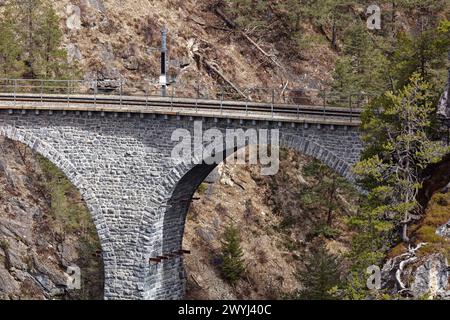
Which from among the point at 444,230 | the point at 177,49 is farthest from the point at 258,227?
the point at 444,230

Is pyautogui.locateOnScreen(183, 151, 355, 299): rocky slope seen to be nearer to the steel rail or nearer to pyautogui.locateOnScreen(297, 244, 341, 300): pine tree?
pyautogui.locateOnScreen(297, 244, 341, 300): pine tree

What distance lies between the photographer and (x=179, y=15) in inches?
2717

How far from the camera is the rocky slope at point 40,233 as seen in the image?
4697cm

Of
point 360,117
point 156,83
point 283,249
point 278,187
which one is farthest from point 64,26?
point 360,117

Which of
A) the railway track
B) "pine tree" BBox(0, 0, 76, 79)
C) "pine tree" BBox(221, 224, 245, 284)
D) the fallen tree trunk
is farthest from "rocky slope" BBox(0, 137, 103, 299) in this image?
the fallen tree trunk

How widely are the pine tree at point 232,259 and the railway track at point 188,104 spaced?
1286cm

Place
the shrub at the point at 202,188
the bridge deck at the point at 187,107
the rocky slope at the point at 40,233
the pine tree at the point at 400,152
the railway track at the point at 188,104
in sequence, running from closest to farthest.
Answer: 1. the pine tree at the point at 400,152
2. the bridge deck at the point at 187,107
3. the railway track at the point at 188,104
4. the rocky slope at the point at 40,233
5. the shrub at the point at 202,188

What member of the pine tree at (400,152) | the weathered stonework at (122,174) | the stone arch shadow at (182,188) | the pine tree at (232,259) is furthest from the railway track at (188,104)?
the pine tree at (232,259)

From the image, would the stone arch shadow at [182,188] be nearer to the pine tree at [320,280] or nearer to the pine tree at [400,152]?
the pine tree at [400,152]

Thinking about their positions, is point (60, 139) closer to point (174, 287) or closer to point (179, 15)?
point (174, 287)

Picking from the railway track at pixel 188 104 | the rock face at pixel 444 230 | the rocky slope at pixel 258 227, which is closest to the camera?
the rock face at pixel 444 230

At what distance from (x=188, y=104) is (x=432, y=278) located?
17.0 m

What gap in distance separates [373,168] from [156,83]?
114 feet
